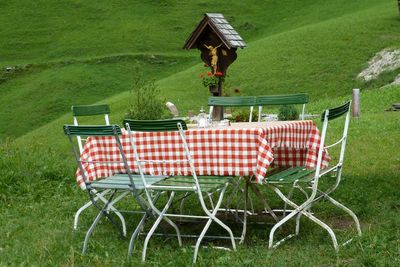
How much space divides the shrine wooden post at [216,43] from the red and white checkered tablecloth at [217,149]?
17.3 feet

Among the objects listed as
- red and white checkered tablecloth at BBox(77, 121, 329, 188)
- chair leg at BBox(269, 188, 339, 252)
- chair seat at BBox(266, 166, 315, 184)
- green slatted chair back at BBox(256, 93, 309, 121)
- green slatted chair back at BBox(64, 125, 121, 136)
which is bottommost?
chair leg at BBox(269, 188, 339, 252)

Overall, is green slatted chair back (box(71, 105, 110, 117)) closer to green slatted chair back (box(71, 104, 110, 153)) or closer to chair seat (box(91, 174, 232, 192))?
green slatted chair back (box(71, 104, 110, 153))

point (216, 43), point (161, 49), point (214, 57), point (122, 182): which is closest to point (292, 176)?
point (122, 182)

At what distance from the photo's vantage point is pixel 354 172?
988cm

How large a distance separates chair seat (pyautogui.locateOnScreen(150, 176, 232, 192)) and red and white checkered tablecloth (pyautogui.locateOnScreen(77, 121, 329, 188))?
0.29 ft

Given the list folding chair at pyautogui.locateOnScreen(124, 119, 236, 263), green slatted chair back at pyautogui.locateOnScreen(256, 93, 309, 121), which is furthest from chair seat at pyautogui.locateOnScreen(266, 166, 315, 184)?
green slatted chair back at pyautogui.locateOnScreen(256, 93, 309, 121)

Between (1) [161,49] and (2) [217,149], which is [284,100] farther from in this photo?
(1) [161,49]

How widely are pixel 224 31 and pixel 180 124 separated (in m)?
7.57

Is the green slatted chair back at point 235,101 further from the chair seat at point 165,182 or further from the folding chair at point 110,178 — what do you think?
the folding chair at point 110,178

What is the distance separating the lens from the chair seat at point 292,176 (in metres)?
6.32

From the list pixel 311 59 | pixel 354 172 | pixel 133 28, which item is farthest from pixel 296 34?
pixel 354 172

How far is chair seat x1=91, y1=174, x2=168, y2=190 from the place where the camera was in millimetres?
6318

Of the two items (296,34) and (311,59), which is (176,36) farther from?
(311,59)

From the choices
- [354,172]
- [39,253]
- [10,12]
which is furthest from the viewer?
[10,12]
